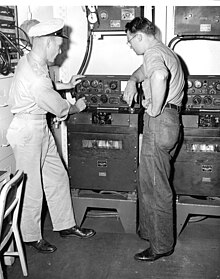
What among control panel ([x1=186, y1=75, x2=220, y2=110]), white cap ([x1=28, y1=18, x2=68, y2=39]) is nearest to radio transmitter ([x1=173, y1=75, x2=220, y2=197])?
control panel ([x1=186, y1=75, x2=220, y2=110])

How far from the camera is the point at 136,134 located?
105 inches

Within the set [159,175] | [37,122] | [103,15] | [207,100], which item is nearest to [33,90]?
[37,122]

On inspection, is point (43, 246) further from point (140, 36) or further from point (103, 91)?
point (140, 36)

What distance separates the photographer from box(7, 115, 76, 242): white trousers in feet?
8.06

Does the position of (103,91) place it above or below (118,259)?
above

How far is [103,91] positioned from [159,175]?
0.73 meters

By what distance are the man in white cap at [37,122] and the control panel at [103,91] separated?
10 centimetres

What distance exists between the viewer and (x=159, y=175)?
2.44 m

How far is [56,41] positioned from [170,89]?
30.1 inches

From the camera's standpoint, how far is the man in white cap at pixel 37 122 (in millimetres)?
2391

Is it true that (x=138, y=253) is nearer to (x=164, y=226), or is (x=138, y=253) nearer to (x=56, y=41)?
(x=164, y=226)

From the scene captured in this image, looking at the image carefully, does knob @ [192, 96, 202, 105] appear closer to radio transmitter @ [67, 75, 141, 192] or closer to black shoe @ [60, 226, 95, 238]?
radio transmitter @ [67, 75, 141, 192]

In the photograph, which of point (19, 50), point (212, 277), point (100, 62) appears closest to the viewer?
point (212, 277)

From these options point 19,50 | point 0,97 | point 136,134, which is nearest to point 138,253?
point 136,134
